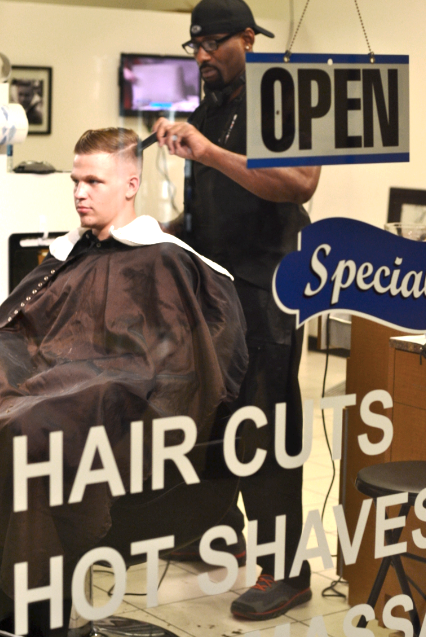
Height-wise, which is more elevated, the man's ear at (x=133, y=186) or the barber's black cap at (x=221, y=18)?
the barber's black cap at (x=221, y=18)

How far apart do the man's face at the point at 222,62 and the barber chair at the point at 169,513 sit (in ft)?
2.65

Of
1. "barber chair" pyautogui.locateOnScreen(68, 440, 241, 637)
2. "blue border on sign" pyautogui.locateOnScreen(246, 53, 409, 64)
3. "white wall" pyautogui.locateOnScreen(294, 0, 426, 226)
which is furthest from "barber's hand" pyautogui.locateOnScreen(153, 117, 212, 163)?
"barber chair" pyautogui.locateOnScreen(68, 440, 241, 637)

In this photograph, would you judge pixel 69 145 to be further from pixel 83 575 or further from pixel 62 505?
pixel 83 575

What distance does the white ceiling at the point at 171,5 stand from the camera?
170 cm

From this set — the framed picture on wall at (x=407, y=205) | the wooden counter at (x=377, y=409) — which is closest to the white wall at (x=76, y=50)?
the framed picture on wall at (x=407, y=205)

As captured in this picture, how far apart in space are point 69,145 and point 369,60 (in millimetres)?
800

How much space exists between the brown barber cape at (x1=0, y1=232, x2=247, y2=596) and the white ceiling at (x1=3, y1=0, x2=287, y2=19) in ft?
1.56

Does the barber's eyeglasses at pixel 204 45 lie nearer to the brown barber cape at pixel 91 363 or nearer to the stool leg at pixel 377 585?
the brown barber cape at pixel 91 363

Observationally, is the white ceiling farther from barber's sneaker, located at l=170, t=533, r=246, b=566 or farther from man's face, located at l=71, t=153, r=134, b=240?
barber's sneaker, located at l=170, t=533, r=246, b=566

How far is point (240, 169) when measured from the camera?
1915mm

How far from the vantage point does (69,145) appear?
67.3 inches

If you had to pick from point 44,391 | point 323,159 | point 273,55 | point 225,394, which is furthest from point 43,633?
point 273,55

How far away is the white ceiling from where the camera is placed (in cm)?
170

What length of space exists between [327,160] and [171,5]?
51 centimetres
